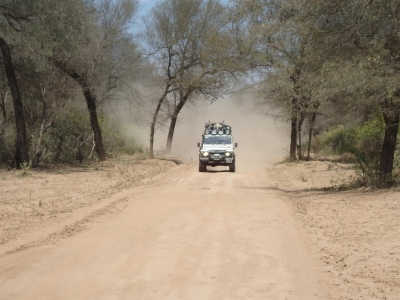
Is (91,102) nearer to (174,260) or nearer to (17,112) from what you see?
(17,112)

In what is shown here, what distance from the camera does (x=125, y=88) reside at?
3350 cm

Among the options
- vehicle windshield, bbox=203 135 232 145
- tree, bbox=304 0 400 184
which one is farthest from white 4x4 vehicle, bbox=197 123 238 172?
tree, bbox=304 0 400 184

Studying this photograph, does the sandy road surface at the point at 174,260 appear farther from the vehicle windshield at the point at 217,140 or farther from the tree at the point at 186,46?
the tree at the point at 186,46

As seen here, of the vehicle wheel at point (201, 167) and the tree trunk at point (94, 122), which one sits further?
the tree trunk at point (94, 122)

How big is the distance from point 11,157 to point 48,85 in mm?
3918

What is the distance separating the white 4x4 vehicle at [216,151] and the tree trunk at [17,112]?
8071 mm

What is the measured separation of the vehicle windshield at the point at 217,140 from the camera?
26420mm

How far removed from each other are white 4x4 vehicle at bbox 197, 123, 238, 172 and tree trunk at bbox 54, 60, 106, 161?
7.11 meters

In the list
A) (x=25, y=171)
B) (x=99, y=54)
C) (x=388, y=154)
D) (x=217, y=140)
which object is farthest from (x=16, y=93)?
(x=388, y=154)

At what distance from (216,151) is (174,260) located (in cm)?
1749

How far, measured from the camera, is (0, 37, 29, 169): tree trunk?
22447 millimetres

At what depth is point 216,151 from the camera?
83.5ft

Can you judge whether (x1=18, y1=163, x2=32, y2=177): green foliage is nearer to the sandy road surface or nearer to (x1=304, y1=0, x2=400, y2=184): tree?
the sandy road surface

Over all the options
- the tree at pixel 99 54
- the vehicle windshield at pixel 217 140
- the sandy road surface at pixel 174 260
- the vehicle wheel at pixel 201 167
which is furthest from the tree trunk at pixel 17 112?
the sandy road surface at pixel 174 260
